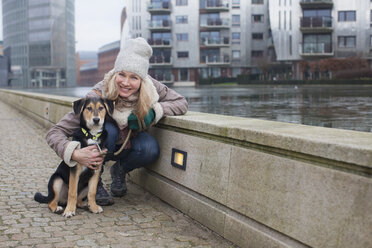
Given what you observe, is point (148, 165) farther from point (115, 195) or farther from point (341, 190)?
point (341, 190)

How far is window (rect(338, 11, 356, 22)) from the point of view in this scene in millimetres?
55688

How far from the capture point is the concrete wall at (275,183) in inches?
104

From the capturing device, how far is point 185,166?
461 centimetres

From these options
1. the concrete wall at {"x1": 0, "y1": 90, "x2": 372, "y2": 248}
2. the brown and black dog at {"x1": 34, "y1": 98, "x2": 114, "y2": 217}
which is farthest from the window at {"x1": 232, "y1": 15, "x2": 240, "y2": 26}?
the brown and black dog at {"x1": 34, "y1": 98, "x2": 114, "y2": 217}

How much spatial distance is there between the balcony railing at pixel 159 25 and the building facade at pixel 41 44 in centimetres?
5497

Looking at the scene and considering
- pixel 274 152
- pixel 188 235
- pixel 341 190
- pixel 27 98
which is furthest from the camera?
pixel 27 98

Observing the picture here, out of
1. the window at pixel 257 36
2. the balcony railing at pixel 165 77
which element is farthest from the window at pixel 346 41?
the balcony railing at pixel 165 77

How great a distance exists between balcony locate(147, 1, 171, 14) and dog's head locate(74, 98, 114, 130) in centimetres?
6574

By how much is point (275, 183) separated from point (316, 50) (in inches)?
2155

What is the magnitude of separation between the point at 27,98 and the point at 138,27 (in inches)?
2110

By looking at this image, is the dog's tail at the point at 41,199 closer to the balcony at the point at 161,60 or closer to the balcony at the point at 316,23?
the balcony at the point at 316,23

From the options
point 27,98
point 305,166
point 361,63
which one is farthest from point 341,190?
point 361,63

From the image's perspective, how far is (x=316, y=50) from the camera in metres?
55.1

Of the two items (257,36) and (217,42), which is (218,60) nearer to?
(217,42)
